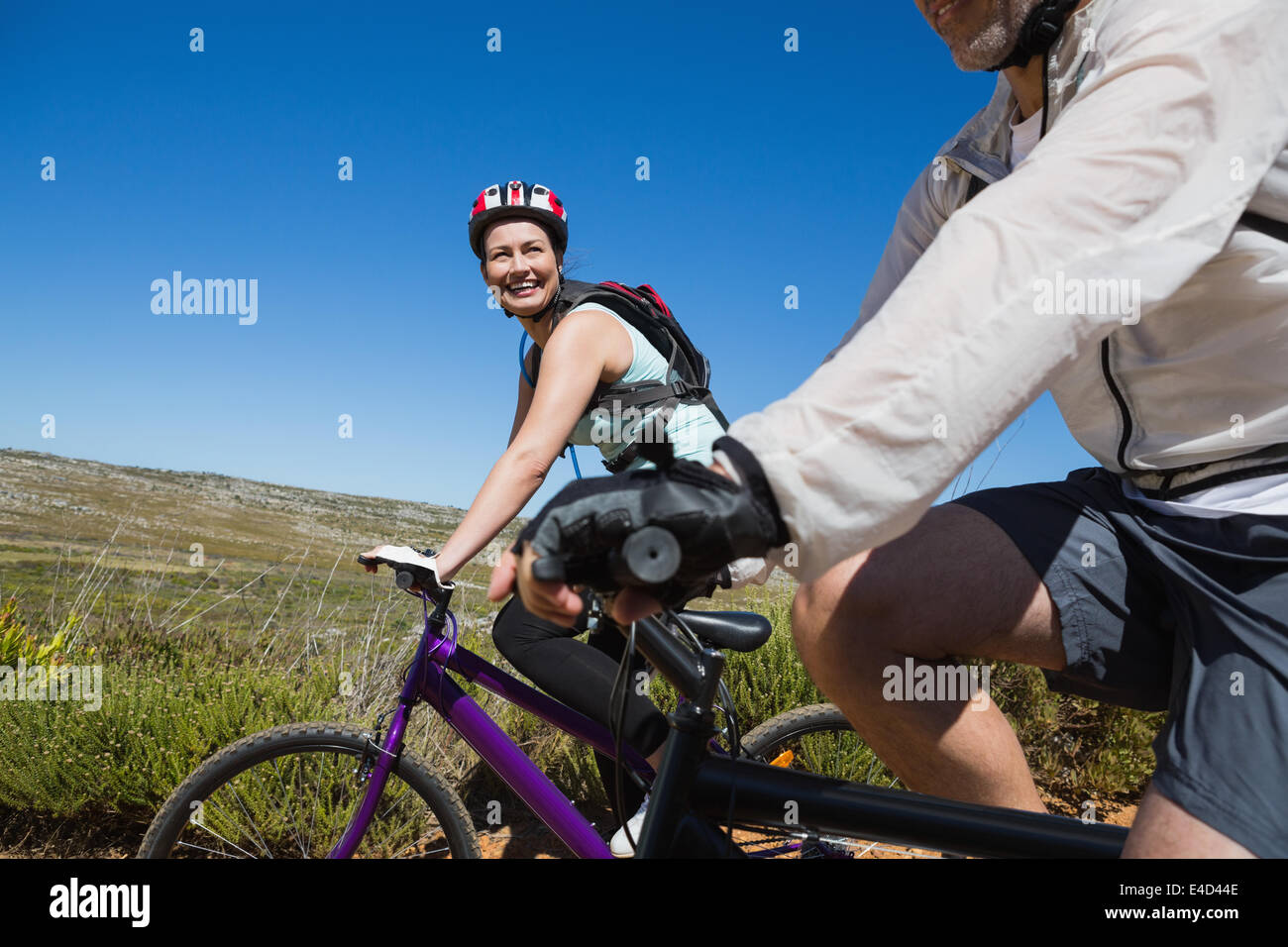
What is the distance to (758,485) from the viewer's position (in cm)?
85

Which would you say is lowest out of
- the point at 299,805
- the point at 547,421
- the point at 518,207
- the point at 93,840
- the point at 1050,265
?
the point at 93,840

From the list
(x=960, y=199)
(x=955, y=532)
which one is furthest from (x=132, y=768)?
(x=960, y=199)

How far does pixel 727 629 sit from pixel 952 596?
17.9 inches

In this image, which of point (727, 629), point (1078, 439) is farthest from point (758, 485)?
point (1078, 439)

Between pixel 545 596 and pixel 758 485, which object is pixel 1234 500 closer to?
pixel 758 485

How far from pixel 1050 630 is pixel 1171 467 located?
1.16ft

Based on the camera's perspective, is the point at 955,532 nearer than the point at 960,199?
Yes

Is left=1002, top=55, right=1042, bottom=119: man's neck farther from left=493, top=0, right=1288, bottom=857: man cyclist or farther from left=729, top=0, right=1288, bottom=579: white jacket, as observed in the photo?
left=729, top=0, right=1288, bottom=579: white jacket

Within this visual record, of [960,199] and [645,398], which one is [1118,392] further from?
[645,398]

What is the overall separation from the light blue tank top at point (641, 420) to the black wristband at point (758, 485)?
1870 millimetres

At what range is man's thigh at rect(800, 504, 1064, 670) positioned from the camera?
4.99ft

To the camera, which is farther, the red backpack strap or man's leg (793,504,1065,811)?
the red backpack strap

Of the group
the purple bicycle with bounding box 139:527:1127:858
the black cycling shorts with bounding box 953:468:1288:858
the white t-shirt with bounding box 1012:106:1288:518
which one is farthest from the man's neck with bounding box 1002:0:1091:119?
the purple bicycle with bounding box 139:527:1127:858

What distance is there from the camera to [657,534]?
84 centimetres
